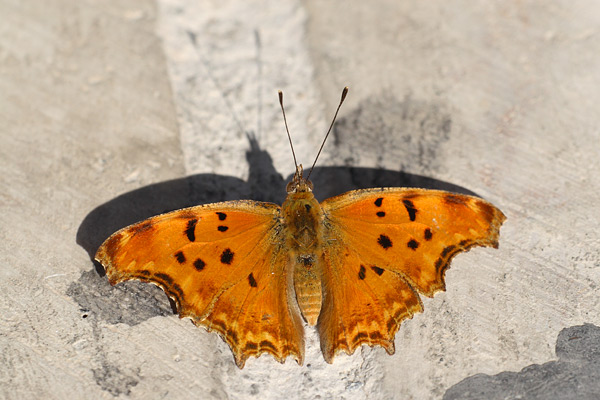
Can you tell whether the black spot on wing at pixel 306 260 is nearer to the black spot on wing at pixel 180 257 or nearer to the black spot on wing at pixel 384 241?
the black spot on wing at pixel 384 241

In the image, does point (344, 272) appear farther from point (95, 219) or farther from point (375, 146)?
point (95, 219)

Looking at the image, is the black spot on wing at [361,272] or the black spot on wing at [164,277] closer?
the black spot on wing at [164,277]

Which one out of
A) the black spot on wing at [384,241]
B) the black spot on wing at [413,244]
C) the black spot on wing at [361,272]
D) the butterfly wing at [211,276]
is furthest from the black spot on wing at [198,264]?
the black spot on wing at [413,244]

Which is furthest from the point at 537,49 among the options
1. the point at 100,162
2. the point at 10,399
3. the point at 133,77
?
the point at 10,399

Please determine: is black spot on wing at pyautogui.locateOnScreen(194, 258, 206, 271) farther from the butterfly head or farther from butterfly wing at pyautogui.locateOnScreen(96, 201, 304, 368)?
the butterfly head

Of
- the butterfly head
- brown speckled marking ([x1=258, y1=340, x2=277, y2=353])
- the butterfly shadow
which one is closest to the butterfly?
brown speckled marking ([x1=258, y1=340, x2=277, y2=353])
